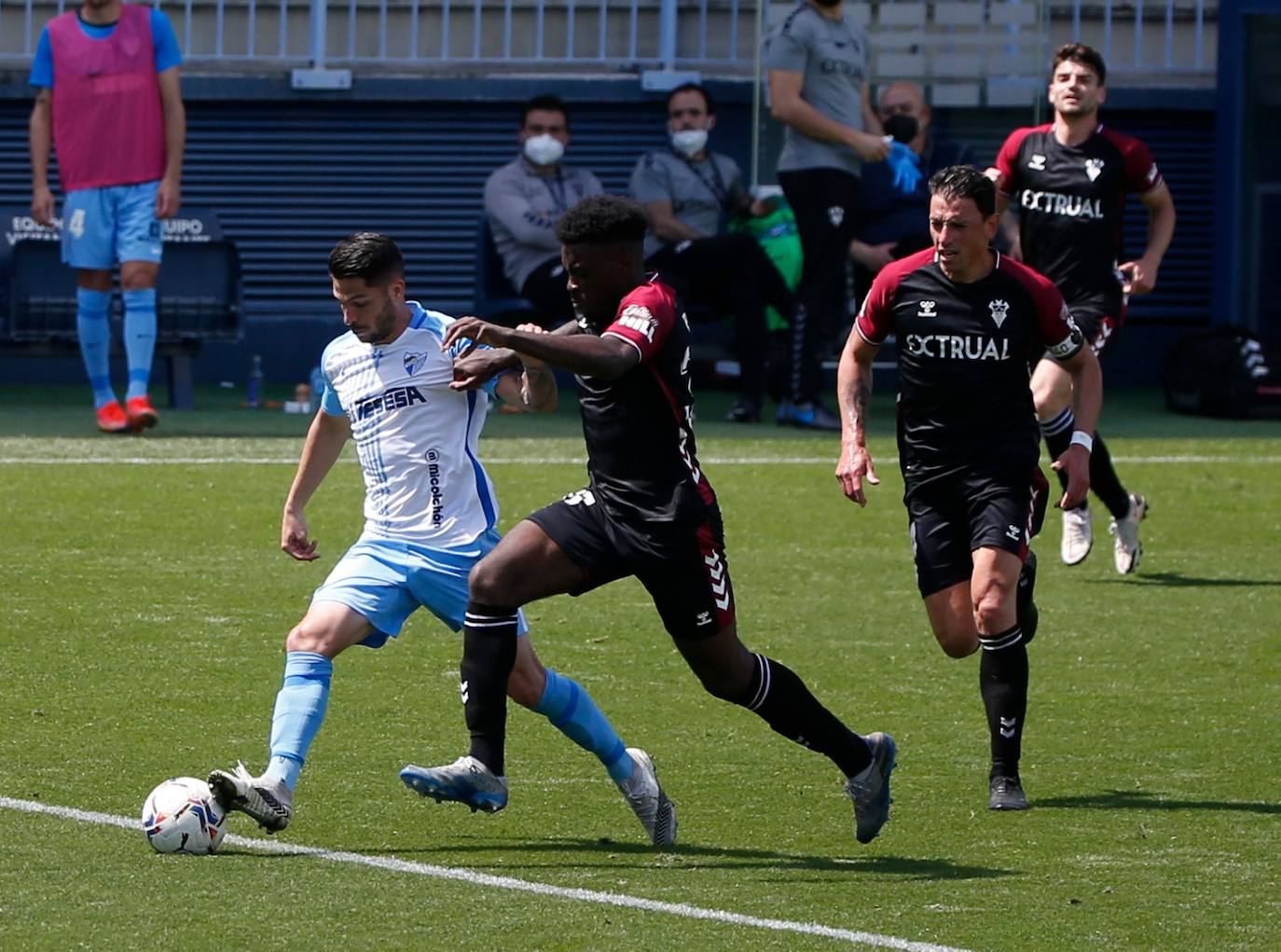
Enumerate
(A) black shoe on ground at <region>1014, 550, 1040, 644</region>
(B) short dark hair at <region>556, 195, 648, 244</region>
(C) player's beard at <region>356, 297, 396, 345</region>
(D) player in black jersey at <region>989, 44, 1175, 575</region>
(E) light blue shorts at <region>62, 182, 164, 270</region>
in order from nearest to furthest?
(B) short dark hair at <region>556, 195, 648, 244</region>
(C) player's beard at <region>356, 297, 396, 345</region>
(A) black shoe on ground at <region>1014, 550, 1040, 644</region>
(D) player in black jersey at <region>989, 44, 1175, 575</region>
(E) light blue shorts at <region>62, 182, 164, 270</region>

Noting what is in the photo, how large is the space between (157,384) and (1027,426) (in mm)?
11147

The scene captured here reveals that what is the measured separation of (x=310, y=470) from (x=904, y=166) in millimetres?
9595

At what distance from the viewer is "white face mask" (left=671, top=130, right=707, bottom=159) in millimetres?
15688

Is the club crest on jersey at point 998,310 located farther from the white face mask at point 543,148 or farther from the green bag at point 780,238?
the white face mask at point 543,148

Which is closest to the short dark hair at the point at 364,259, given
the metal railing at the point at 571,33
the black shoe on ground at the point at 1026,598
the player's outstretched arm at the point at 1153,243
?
the black shoe on ground at the point at 1026,598

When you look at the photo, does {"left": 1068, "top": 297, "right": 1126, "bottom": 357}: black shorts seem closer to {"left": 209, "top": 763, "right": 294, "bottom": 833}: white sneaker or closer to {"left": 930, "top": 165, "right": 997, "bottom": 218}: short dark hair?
{"left": 930, "top": 165, "right": 997, "bottom": 218}: short dark hair

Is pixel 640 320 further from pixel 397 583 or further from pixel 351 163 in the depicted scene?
pixel 351 163

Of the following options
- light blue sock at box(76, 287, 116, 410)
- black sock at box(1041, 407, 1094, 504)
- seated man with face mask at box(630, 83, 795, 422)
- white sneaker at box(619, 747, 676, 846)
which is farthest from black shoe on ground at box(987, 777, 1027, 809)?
light blue sock at box(76, 287, 116, 410)

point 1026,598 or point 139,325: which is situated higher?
point 139,325

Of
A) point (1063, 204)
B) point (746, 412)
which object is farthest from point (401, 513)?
point (746, 412)

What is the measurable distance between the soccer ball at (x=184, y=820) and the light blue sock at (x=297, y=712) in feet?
0.58

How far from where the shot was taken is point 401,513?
6504 millimetres

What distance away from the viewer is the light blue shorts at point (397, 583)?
6312mm

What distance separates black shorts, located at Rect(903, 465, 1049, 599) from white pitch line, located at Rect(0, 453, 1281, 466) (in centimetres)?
595
